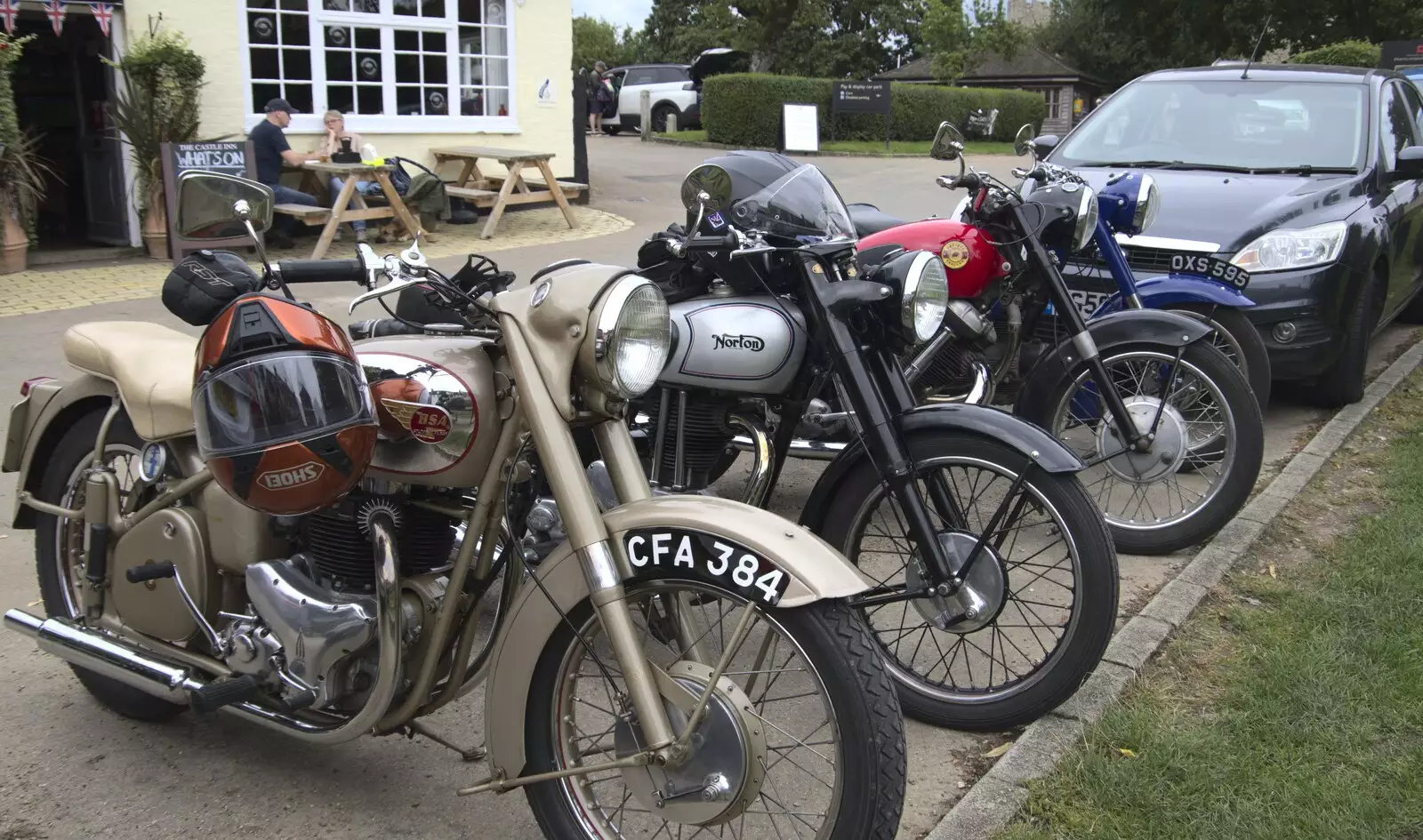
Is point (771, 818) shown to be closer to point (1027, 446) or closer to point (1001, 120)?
point (1027, 446)

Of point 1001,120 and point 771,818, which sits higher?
point 1001,120

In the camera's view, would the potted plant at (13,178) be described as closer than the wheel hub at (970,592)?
No

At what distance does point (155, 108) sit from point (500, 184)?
3.83 metres

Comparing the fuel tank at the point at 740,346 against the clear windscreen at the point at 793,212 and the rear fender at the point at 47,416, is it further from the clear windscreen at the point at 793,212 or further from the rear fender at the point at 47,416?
the rear fender at the point at 47,416

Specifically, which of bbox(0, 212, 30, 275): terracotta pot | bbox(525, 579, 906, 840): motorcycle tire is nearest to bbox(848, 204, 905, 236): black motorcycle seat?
bbox(525, 579, 906, 840): motorcycle tire

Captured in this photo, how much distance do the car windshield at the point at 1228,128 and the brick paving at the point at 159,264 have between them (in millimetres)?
6035

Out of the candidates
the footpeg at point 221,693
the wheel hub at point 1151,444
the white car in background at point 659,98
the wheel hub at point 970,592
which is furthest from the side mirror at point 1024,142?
the white car in background at point 659,98

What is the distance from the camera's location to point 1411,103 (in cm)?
762

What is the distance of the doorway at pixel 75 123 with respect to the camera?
1086 centimetres

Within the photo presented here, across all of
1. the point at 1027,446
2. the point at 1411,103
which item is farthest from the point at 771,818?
the point at 1411,103

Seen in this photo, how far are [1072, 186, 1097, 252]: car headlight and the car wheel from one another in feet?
7.89

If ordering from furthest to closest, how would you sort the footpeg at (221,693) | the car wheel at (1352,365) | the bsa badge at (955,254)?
the car wheel at (1352,365), the bsa badge at (955,254), the footpeg at (221,693)

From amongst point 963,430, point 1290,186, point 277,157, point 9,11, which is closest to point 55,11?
point 9,11

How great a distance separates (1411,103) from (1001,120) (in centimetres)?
2443
